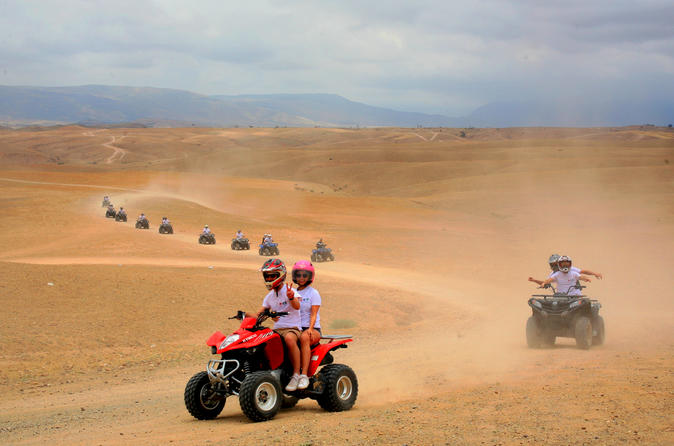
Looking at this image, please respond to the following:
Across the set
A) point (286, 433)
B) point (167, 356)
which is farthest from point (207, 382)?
point (167, 356)

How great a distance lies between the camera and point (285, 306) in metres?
9.36

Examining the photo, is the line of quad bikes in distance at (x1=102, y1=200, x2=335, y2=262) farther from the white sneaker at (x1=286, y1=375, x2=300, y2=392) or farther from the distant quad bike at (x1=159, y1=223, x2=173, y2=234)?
the white sneaker at (x1=286, y1=375, x2=300, y2=392)

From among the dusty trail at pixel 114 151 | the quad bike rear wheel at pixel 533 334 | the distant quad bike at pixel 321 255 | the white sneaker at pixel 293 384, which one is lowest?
the white sneaker at pixel 293 384

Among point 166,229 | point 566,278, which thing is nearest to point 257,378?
point 566,278

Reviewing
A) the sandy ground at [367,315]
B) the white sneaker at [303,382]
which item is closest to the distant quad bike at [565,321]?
the sandy ground at [367,315]

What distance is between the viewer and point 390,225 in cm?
5253

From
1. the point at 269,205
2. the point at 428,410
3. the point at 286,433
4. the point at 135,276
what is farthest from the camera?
the point at 269,205

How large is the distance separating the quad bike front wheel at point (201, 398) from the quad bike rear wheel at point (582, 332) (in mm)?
7941

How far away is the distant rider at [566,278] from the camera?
585 inches

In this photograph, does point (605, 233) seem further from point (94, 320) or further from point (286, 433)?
point (286, 433)

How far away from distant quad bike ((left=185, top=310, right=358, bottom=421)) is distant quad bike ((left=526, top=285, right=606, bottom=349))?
642 cm

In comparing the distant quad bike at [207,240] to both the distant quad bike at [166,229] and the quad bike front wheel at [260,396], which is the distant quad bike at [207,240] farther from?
the quad bike front wheel at [260,396]

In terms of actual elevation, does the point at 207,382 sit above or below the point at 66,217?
below

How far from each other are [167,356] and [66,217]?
1296 inches
